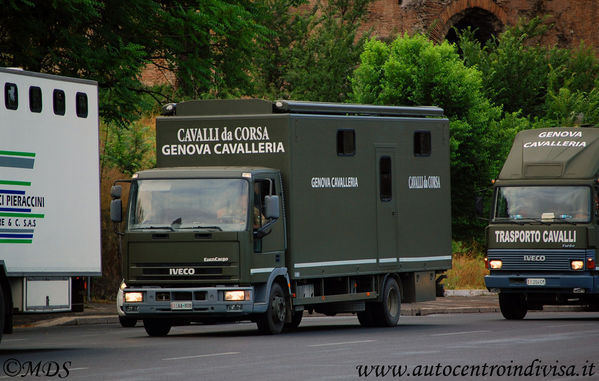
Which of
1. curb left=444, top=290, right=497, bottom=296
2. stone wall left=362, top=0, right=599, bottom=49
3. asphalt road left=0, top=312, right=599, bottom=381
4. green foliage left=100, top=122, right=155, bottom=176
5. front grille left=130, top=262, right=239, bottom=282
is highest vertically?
stone wall left=362, top=0, right=599, bottom=49

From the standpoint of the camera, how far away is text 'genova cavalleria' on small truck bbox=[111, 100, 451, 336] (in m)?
20.5

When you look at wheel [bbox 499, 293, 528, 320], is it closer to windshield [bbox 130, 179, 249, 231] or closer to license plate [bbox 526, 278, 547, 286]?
license plate [bbox 526, 278, 547, 286]

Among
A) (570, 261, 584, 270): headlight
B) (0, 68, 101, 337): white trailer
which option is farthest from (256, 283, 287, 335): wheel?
(570, 261, 584, 270): headlight

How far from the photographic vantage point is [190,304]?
20.4 m

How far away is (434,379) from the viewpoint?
553 inches

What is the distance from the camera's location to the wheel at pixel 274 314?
21.0m

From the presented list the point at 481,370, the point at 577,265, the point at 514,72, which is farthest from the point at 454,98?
the point at 481,370

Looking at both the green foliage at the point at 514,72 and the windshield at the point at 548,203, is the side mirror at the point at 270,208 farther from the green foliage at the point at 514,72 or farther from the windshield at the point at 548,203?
the green foliage at the point at 514,72

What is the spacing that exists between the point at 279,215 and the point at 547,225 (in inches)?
310

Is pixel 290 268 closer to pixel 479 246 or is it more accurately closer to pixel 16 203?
pixel 16 203

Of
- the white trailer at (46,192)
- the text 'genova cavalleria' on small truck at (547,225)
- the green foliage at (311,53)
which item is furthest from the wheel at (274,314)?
the green foliage at (311,53)

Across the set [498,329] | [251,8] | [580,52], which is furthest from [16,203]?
[580,52]

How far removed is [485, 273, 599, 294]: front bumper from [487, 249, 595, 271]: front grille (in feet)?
0.54

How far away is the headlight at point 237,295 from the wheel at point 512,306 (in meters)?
8.39
